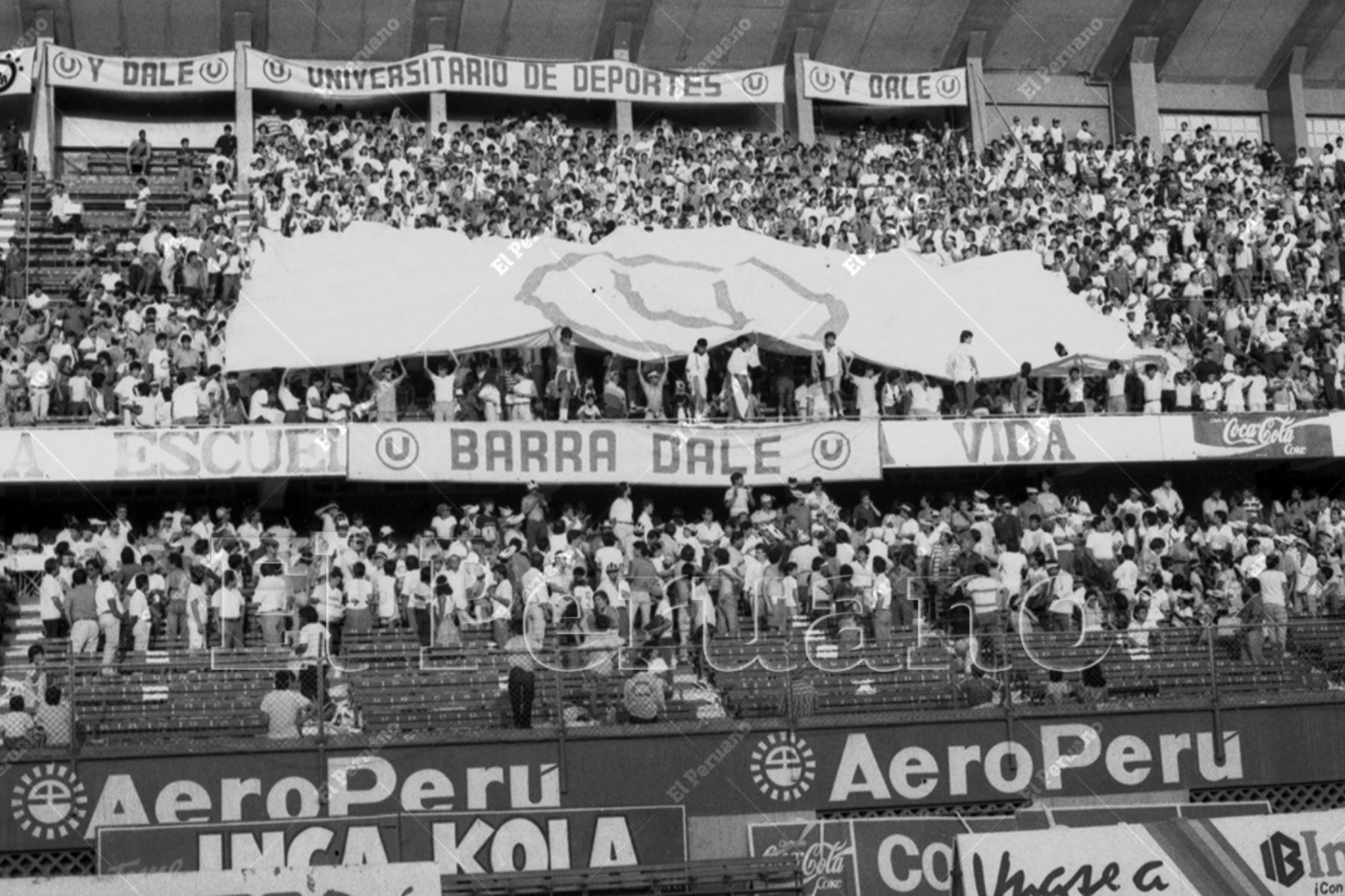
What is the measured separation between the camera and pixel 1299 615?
86.3 ft

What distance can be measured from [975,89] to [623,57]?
7.21m

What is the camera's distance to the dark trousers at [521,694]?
69.7 feet

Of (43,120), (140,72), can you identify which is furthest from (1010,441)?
(43,120)

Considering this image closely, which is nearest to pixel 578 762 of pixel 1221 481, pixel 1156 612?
pixel 1156 612

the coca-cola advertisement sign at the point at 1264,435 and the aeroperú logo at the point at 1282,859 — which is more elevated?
the coca-cola advertisement sign at the point at 1264,435

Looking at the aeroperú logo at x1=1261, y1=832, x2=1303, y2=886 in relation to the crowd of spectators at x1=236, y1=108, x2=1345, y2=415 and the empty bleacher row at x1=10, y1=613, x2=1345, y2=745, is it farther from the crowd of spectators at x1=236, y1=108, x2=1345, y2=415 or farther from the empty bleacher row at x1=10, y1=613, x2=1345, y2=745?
the crowd of spectators at x1=236, y1=108, x2=1345, y2=415

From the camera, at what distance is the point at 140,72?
124 ft

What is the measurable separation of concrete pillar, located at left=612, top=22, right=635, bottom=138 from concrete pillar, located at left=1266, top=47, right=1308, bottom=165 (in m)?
14.2

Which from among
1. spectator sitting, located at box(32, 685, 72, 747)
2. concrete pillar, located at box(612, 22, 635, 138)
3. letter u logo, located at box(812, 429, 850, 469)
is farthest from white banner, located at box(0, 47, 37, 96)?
spectator sitting, located at box(32, 685, 72, 747)

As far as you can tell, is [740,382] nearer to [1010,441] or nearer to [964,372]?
[964,372]

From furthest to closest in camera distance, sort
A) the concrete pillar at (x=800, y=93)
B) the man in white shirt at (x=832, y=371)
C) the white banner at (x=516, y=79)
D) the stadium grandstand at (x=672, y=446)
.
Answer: the concrete pillar at (x=800, y=93) → the white banner at (x=516, y=79) → the man in white shirt at (x=832, y=371) → the stadium grandstand at (x=672, y=446)

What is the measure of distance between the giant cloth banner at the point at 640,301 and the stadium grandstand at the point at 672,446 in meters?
0.09

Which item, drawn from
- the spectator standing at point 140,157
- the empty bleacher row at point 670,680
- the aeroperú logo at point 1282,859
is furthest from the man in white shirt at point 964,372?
the aeroperú logo at point 1282,859

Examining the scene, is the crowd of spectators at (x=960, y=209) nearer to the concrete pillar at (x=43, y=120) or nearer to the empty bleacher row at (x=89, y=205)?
the empty bleacher row at (x=89, y=205)
